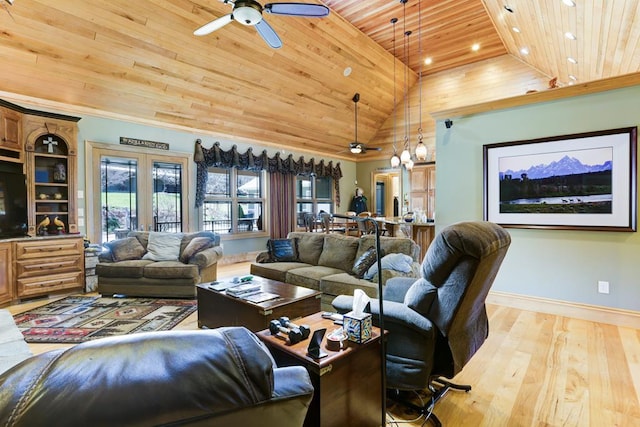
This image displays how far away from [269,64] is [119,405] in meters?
5.72

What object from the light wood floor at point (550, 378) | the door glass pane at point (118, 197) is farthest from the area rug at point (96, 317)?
the door glass pane at point (118, 197)

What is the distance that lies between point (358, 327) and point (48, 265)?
460cm

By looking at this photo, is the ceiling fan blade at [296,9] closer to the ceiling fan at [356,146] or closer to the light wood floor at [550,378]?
the light wood floor at [550,378]

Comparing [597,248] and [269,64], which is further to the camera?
[269,64]

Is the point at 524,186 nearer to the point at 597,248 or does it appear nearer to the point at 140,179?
the point at 597,248

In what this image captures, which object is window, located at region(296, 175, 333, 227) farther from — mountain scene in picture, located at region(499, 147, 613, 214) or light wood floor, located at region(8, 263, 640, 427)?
light wood floor, located at region(8, 263, 640, 427)

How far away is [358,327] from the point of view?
1611mm

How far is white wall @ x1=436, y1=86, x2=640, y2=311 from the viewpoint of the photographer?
324 centimetres

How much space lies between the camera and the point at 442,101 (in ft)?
25.1

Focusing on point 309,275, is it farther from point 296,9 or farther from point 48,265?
point 48,265

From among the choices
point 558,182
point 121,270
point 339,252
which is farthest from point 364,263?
point 121,270

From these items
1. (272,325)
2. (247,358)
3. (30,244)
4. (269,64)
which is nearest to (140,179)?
(30,244)

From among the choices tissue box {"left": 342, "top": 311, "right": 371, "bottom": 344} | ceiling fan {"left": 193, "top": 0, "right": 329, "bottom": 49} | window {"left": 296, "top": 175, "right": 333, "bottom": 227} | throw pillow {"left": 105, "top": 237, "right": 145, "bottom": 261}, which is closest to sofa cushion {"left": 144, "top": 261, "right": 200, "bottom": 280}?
throw pillow {"left": 105, "top": 237, "right": 145, "bottom": 261}

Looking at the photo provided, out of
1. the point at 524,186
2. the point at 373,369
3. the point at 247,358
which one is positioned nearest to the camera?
the point at 247,358
